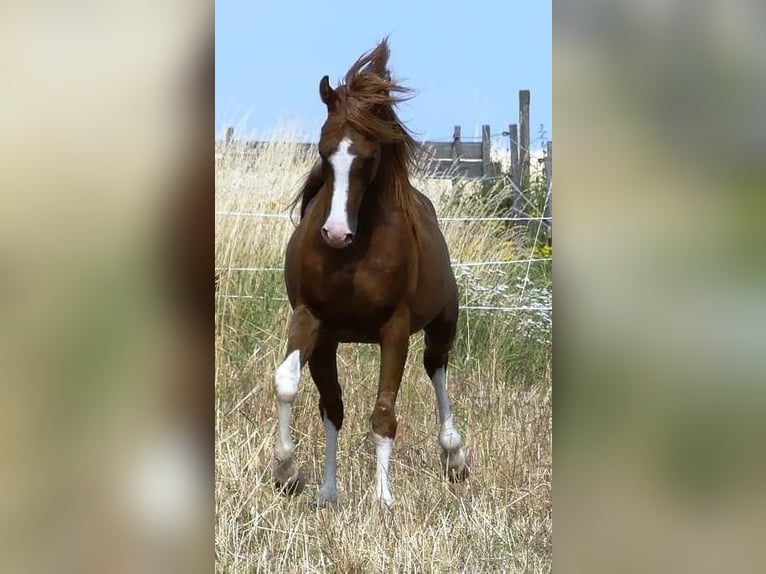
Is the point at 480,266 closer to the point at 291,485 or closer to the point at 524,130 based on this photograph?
the point at 524,130

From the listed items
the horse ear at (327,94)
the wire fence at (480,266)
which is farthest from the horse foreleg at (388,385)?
the horse ear at (327,94)

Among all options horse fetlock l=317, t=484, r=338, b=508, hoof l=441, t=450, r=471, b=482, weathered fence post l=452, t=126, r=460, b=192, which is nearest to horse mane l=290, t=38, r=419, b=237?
weathered fence post l=452, t=126, r=460, b=192

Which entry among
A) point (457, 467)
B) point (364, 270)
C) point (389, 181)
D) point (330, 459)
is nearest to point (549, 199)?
point (389, 181)

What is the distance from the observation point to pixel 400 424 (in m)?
2.55
